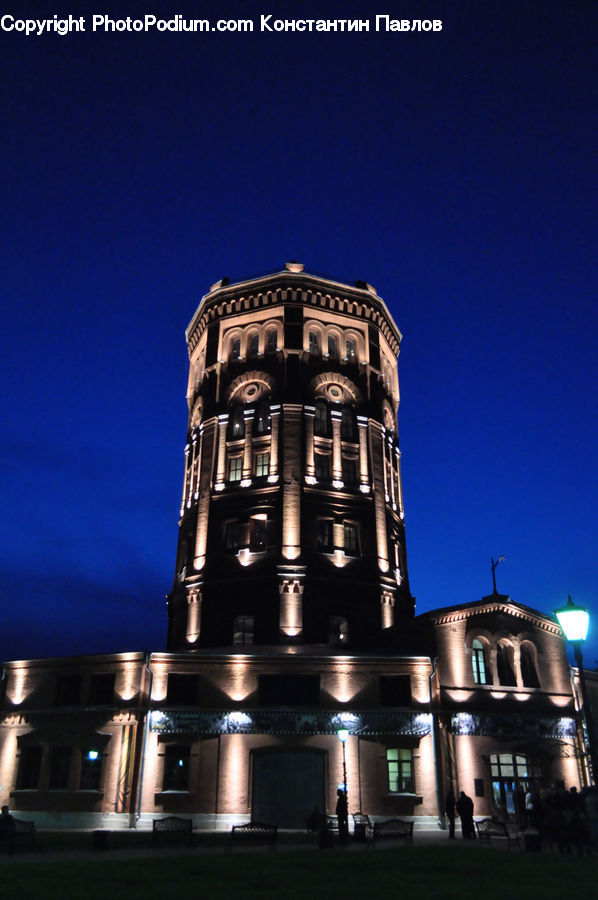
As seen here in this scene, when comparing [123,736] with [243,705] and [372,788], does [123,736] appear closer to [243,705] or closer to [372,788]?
[243,705]

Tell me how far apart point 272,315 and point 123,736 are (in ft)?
99.2

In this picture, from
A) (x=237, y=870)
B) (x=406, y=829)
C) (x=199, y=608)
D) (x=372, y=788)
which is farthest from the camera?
(x=199, y=608)

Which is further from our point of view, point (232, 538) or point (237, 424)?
point (237, 424)

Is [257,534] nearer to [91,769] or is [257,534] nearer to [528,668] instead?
[91,769]

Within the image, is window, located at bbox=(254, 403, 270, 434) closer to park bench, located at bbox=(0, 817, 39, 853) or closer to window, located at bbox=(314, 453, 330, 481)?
window, located at bbox=(314, 453, 330, 481)

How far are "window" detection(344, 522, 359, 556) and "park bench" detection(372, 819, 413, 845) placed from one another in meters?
21.0

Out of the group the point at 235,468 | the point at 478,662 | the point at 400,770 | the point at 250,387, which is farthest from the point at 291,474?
the point at 400,770

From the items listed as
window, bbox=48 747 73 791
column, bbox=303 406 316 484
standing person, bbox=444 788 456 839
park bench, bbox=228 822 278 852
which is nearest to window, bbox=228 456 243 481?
column, bbox=303 406 316 484

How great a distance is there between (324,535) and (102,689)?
1661 cm

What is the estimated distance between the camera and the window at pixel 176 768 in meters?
34.4

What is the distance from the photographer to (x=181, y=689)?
36094 mm

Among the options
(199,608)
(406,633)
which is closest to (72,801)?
(199,608)

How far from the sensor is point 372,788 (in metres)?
34.3

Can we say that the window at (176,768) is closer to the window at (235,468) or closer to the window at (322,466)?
the window at (235,468)
